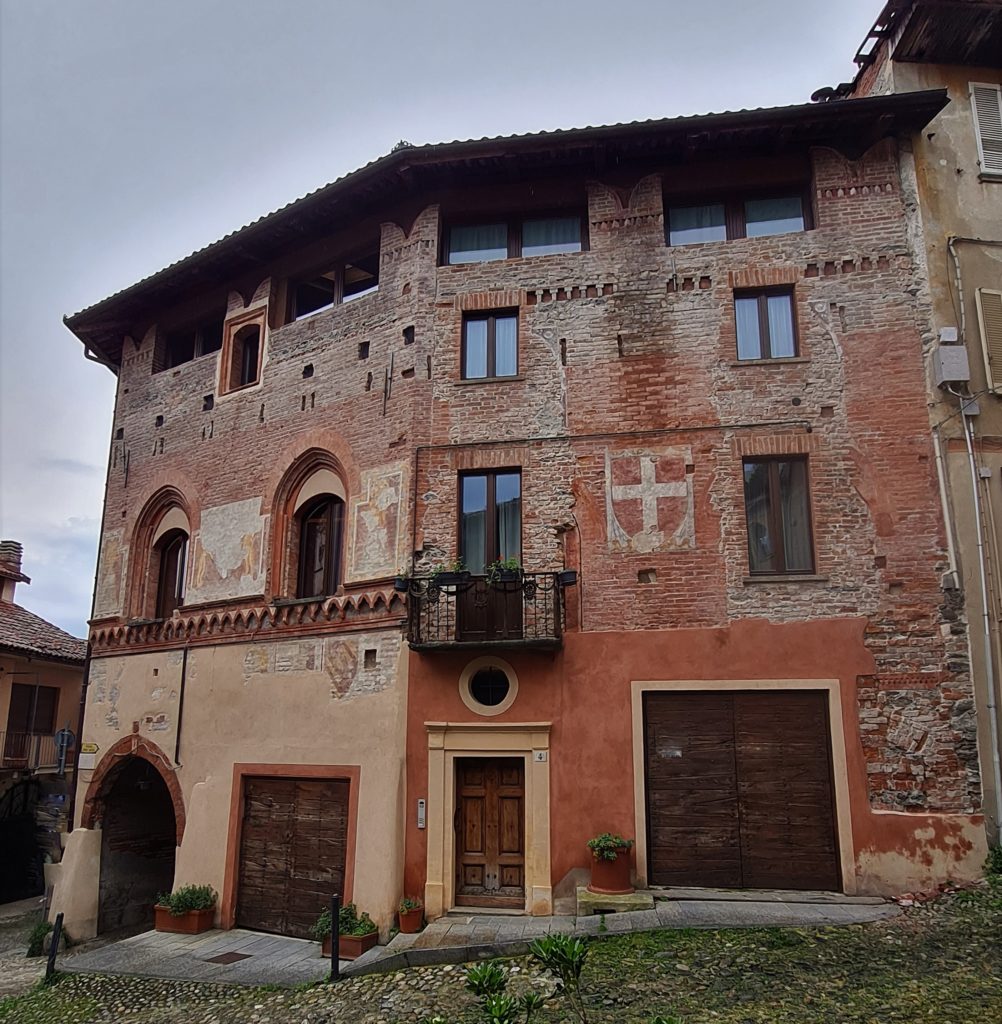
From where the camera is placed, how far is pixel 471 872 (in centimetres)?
1117

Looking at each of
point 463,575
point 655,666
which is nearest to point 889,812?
point 655,666

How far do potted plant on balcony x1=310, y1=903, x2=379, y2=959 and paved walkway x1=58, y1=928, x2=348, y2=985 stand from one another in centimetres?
19

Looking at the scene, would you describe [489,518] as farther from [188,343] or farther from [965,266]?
[188,343]

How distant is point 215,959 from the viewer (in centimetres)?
1119

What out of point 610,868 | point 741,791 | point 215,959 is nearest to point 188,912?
point 215,959

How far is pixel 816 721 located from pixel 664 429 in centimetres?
440

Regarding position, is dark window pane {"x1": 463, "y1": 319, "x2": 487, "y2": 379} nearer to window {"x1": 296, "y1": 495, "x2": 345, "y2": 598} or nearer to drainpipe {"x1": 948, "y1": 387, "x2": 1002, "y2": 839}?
window {"x1": 296, "y1": 495, "x2": 345, "y2": 598}

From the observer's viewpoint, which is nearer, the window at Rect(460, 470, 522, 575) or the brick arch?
the window at Rect(460, 470, 522, 575)

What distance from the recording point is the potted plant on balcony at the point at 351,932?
34.6 ft

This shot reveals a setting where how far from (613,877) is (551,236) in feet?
30.8

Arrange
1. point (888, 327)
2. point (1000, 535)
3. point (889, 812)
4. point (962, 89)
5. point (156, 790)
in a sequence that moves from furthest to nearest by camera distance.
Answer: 1. point (156, 790)
2. point (962, 89)
3. point (888, 327)
4. point (1000, 535)
5. point (889, 812)

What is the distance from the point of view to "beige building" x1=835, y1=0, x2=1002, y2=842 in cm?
1074

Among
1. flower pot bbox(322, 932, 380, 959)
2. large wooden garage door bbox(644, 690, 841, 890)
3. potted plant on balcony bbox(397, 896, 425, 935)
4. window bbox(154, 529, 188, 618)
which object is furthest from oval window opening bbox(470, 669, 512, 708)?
window bbox(154, 529, 188, 618)

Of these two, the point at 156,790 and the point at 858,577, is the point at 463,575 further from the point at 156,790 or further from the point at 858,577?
the point at 156,790
